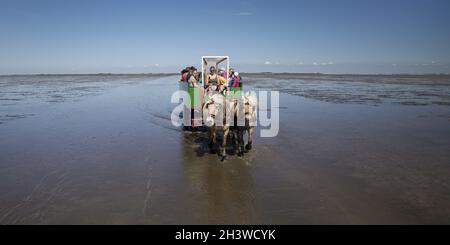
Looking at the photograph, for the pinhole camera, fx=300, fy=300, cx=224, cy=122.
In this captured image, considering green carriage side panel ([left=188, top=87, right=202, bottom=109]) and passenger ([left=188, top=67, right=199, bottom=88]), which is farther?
green carriage side panel ([left=188, top=87, right=202, bottom=109])

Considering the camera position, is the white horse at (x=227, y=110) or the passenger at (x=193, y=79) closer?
the white horse at (x=227, y=110)

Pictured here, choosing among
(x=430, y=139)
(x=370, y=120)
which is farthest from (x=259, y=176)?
(x=370, y=120)

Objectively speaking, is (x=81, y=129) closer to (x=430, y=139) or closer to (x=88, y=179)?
(x=88, y=179)

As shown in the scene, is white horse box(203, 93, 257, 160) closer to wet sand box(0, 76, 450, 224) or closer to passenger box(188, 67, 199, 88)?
wet sand box(0, 76, 450, 224)

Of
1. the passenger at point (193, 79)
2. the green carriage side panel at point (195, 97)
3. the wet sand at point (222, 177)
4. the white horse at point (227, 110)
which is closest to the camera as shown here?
the wet sand at point (222, 177)

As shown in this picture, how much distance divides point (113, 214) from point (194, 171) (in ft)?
7.95

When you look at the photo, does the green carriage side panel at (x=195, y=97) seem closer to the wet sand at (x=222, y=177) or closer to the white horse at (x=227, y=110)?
the wet sand at (x=222, y=177)

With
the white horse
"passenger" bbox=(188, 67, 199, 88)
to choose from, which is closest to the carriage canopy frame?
"passenger" bbox=(188, 67, 199, 88)

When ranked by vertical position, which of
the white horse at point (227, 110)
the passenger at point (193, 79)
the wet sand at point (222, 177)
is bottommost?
the wet sand at point (222, 177)

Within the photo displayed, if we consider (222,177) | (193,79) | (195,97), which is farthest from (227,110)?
(193,79)

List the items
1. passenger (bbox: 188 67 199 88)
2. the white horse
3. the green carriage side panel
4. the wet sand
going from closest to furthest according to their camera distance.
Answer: the wet sand < the white horse < passenger (bbox: 188 67 199 88) < the green carriage side panel

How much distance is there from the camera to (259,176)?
21.8ft

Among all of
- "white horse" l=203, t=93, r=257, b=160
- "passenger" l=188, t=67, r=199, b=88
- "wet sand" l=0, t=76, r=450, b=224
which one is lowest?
"wet sand" l=0, t=76, r=450, b=224

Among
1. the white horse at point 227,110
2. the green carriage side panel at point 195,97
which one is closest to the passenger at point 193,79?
the green carriage side panel at point 195,97
